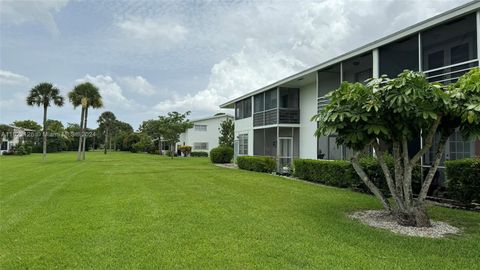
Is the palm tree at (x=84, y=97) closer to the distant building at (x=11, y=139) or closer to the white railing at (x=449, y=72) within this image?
the distant building at (x=11, y=139)

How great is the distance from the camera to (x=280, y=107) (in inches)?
863

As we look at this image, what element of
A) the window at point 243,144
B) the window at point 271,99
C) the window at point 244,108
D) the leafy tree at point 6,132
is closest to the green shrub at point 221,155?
the window at point 243,144

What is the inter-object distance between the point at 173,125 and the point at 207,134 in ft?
30.5

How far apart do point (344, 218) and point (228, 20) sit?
13.5 metres

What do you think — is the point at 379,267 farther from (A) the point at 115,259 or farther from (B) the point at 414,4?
(B) the point at 414,4

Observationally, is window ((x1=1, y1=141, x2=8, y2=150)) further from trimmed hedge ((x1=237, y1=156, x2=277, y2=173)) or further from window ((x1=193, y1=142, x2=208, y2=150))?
trimmed hedge ((x1=237, y1=156, x2=277, y2=173))

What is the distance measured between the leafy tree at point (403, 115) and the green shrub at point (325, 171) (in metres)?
5.44

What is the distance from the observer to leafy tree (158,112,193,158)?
4100 cm

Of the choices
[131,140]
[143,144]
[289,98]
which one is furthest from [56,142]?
[289,98]

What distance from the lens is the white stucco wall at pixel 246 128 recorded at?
86.5ft

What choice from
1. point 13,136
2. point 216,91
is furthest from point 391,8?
point 13,136

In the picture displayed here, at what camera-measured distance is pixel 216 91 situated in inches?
1543

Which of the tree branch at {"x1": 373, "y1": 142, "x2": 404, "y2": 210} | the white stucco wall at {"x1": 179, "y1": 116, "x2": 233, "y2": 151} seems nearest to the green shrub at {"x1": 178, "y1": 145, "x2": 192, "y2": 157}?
the white stucco wall at {"x1": 179, "y1": 116, "x2": 233, "y2": 151}

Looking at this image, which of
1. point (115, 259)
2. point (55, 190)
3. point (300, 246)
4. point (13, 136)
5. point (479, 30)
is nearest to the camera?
point (115, 259)
